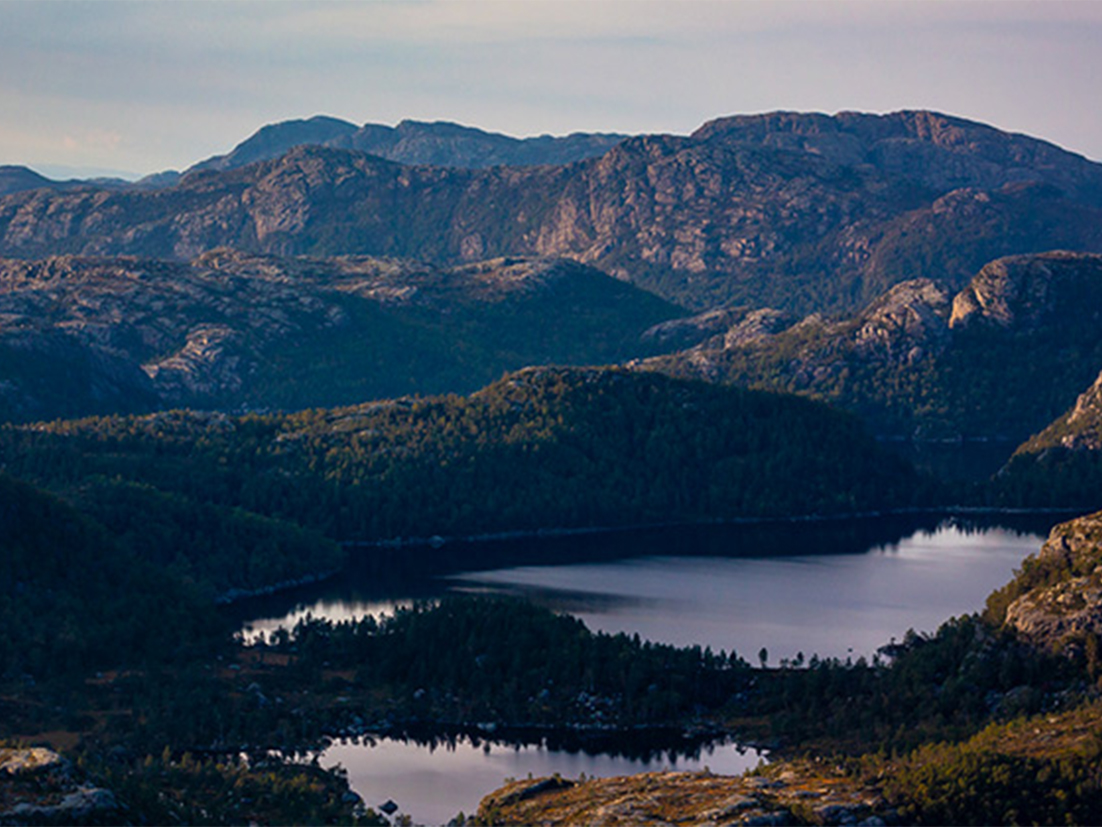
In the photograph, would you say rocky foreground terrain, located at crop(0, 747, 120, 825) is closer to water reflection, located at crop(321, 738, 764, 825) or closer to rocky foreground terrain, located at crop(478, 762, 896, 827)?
rocky foreground terrain, located at crop(478, 762, 896, 827)

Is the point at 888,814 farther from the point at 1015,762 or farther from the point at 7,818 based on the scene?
the point at 7,818

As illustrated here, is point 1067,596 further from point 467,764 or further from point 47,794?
point 47,794

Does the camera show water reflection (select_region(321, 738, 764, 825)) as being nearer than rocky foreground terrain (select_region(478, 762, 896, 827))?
No

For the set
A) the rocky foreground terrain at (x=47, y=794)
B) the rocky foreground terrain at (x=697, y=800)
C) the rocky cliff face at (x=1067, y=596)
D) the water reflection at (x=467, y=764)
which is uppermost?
the rocky cliff face at (x=1067, y=596)

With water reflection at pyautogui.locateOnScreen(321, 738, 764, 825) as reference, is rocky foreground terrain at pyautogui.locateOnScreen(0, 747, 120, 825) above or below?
above

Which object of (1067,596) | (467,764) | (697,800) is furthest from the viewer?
(1067,596)

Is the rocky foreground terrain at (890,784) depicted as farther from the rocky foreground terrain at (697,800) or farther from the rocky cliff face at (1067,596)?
the rocky cliff face at (1067,596)

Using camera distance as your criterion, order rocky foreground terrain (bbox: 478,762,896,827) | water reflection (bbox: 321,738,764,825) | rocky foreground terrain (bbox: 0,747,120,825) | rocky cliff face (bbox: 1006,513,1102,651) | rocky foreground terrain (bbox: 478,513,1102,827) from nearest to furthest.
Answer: rocky foreground terrain (bbox: 0,747,120,825), rocky foreground terrain (bbox: 478,513,1102,827), rocky foreground terrain (bbox: 478,762,896,827), water reflection (bbox: 321,738,764,825), rocky cliff face (bbox: 1006,513,1102,651)

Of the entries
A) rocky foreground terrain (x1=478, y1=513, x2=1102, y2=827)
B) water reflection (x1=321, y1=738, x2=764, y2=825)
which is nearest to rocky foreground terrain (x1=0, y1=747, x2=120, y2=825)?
→ rocky foreground terrain (x1=478, y1=513, x2=1102, y2=827)

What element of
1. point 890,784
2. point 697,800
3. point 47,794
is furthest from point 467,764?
point 47,794

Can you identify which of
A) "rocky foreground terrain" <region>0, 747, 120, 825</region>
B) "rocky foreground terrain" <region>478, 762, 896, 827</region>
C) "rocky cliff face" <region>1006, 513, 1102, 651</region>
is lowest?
"rocky foreground terrain" <region>478, 762, 896, 827</region>

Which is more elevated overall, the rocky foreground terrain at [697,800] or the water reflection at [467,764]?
the rocky foreground terrain at [697,800]

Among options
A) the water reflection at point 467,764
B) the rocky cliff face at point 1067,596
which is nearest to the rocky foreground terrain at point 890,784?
the rocky cliff face at point 1067,596

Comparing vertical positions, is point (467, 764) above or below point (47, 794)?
below
